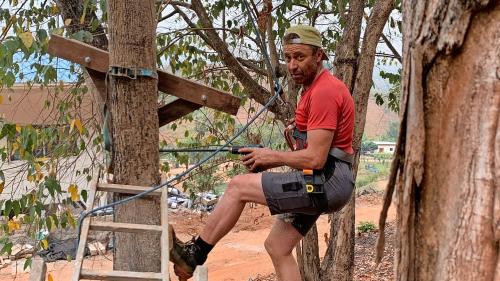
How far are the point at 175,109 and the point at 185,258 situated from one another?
933 mm

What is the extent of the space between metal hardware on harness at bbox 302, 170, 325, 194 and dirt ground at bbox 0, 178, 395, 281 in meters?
4.59

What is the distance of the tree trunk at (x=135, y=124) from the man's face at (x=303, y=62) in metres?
0.70

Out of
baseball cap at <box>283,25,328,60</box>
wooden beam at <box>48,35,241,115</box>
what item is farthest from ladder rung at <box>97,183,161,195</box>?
baseball cap at <box>283,25,328,60</box>

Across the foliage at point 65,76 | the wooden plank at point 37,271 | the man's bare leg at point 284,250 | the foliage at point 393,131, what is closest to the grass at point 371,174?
the foliage at point 393,131

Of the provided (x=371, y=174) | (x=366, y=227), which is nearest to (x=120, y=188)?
(x=366, y=227)

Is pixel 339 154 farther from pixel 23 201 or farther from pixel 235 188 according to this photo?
pixel 23 201

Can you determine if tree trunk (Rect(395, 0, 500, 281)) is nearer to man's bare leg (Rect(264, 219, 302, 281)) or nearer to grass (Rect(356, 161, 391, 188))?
man's bare leg (Rect(264, 219, 302, 281))

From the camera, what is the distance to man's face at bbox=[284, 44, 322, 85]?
2768 mm

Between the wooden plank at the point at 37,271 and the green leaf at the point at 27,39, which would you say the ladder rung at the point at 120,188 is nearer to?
the wooden plank at the point at 37,271

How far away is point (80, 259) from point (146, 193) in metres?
0.43

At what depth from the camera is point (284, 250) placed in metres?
2.94

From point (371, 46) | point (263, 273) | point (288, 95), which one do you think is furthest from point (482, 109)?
point (263, 273)

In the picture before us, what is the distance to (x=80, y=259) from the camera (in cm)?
252

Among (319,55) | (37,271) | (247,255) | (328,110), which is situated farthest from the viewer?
(247,255)
